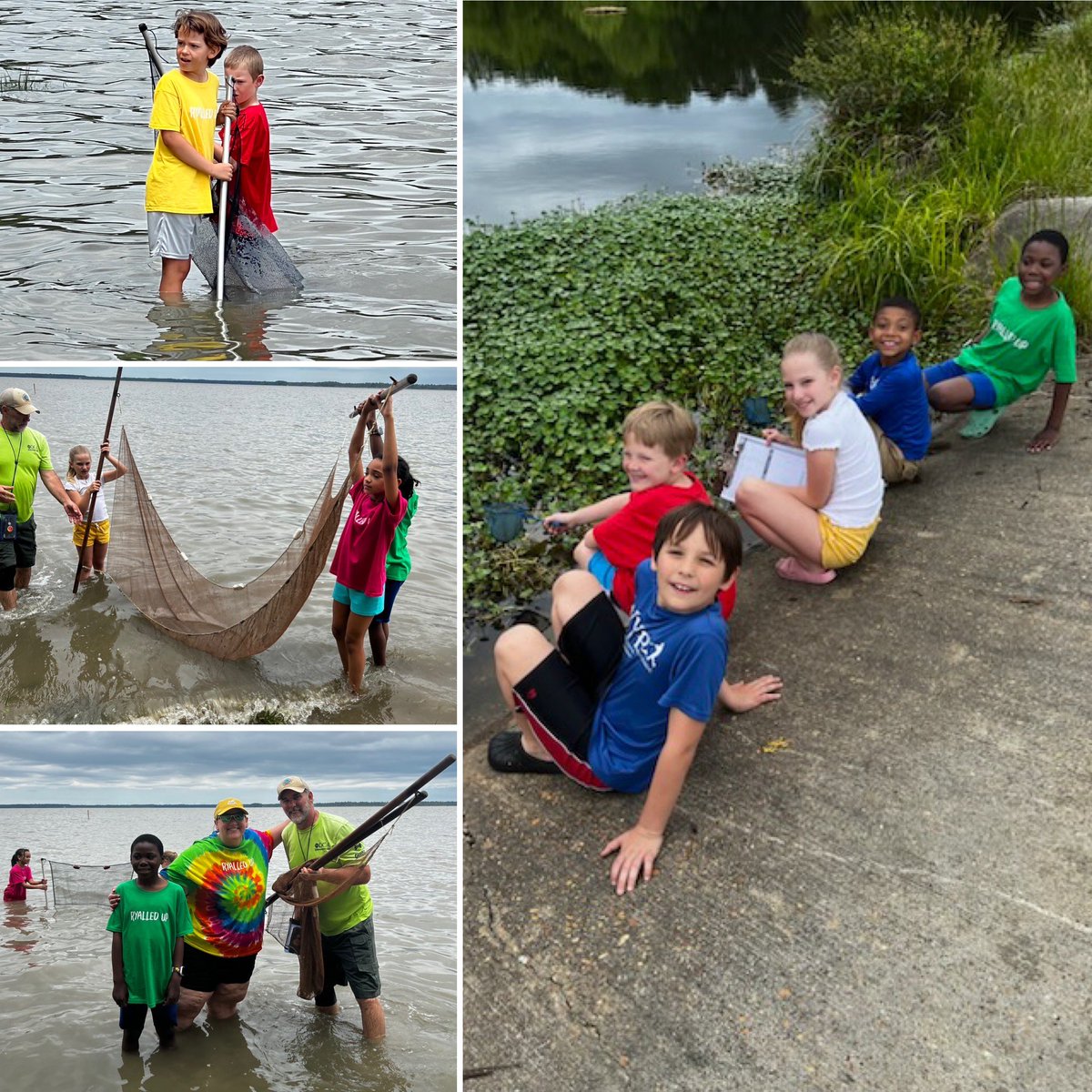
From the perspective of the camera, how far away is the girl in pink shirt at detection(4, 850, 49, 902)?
5.73 metres

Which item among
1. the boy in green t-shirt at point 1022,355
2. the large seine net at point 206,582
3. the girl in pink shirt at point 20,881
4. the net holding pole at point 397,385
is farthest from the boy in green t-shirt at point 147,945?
the boy in green t-shirt at point 1022,355

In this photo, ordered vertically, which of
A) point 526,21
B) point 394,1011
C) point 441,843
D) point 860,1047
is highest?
point 526,21

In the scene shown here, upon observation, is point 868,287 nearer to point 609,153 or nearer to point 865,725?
point 865,725

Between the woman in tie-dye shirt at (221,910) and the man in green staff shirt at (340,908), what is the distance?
15 cm

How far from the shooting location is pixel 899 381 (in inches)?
166

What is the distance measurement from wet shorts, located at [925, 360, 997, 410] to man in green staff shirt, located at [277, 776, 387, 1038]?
3.13 m

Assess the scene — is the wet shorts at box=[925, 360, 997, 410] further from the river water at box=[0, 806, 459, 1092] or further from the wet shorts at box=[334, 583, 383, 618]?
the river water at box=[0, 806, 459, 1092]

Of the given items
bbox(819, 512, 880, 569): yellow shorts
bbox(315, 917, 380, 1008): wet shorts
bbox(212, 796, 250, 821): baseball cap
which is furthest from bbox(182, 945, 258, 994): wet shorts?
bbox(819, 512, 880, 569): yellow shorts

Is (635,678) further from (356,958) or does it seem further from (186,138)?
(186,138)

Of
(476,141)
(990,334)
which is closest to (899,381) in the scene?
(990,334)

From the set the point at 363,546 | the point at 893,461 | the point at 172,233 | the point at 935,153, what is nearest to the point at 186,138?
the point at 172,233

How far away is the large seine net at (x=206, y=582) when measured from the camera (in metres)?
3.57

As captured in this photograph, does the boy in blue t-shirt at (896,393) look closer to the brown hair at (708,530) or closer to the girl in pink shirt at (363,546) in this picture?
the brown hair at (708,530)

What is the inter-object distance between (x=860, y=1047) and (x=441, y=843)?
1464mm
